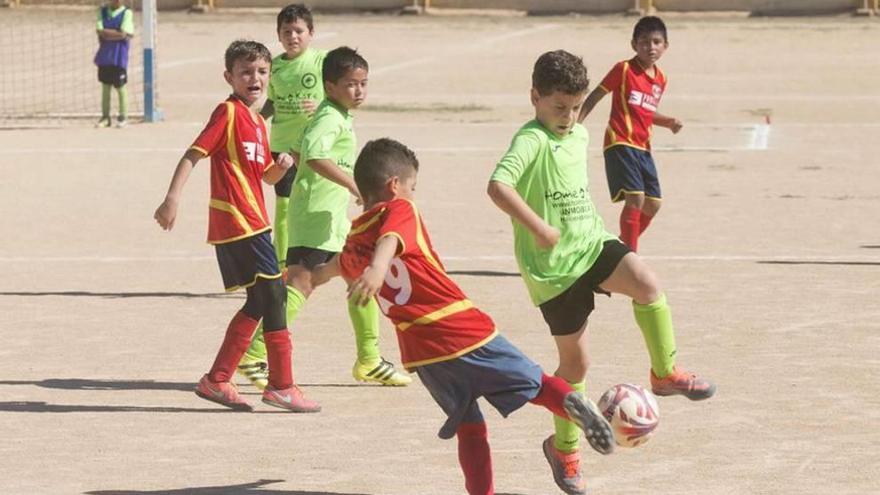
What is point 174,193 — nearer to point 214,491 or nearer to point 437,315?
point 214,491

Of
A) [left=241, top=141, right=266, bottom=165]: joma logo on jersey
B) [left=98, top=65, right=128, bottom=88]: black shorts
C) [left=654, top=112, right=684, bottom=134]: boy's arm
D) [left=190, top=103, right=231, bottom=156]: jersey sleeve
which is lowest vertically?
[left=98, top=65, right=128, bottom=88]: black shorts

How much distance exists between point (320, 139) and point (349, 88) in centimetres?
31

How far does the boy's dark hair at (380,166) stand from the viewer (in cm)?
687

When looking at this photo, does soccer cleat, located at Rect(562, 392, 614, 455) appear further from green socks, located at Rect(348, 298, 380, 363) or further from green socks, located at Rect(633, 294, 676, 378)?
green socks, located at Rect(348, 298, 380, 363)

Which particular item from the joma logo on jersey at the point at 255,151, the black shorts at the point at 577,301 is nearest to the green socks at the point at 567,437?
the black shorts at the point at 577,301

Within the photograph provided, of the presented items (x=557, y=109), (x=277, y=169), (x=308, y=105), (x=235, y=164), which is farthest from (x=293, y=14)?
(x=557, y=109)

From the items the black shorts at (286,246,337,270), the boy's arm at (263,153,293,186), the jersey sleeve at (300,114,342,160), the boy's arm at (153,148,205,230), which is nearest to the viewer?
the boy's arm at (153,148,205,230)

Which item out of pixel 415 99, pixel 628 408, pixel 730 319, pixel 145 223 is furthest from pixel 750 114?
pixel 628 408

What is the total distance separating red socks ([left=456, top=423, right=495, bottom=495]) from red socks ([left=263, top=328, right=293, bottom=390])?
2283 millimetres

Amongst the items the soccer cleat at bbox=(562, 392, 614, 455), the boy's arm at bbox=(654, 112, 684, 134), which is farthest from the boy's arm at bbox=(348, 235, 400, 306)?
the boy's arm at bbox=(654, 112, 684, 134)

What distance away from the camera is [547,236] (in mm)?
7262

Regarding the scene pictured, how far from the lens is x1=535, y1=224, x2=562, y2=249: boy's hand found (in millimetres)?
7262

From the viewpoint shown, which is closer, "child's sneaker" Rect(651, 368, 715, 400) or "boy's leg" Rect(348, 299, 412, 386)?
"child's sneaker" Rect(651, 368, 715, 400)

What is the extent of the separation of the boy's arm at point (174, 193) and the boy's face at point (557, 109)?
1.97 meters
